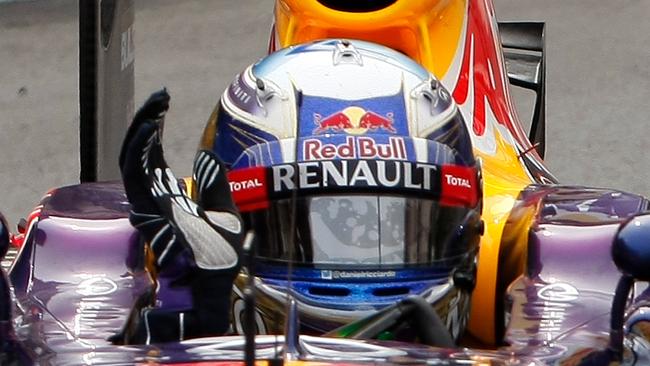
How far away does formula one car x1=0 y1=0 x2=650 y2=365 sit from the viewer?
7.07ft

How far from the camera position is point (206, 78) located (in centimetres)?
757

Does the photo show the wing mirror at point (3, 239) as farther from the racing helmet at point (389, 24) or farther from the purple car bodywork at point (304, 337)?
the racing helmet at point (389, 24)

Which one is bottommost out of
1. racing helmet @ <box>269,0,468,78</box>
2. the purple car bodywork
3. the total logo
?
the purple car bodywork

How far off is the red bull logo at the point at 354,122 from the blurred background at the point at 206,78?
3399 millimetres

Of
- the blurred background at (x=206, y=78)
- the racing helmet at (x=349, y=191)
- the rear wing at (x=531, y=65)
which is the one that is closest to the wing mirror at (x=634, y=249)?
the racing helmet at (x=349, y=191)

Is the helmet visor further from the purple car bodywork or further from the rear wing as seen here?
the rear wing

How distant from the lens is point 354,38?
3117 mm

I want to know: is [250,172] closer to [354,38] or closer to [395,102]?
[395,102]

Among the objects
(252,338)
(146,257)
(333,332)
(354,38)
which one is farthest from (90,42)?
(252,338)

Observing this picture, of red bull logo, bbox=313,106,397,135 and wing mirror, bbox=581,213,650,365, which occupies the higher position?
red bull logo, bbox=313,106,397,135

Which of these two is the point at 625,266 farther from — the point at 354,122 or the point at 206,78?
the point at 206,78

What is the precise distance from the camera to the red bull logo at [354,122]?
2.53 metres

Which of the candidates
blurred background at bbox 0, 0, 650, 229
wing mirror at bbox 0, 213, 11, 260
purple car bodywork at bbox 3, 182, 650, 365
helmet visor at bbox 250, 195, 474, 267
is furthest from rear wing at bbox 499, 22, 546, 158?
wing mirror at bbox 0, 213, 11, 260

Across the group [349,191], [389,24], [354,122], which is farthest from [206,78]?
[349,191]
